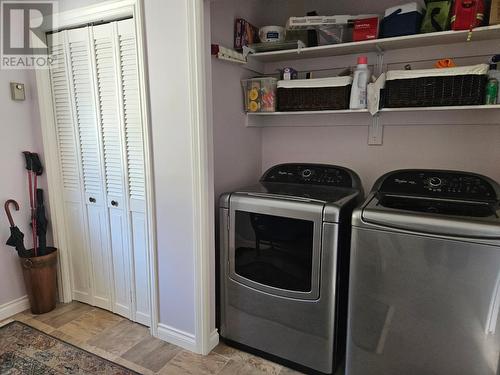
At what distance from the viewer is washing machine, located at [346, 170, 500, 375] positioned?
1298mm

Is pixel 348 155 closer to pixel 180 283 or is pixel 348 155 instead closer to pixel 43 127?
pixel 180 283

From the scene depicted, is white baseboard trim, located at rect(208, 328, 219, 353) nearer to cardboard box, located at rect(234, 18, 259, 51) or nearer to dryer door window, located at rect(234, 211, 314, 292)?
dryer door window, located at rect(234, 211, 314, 292)

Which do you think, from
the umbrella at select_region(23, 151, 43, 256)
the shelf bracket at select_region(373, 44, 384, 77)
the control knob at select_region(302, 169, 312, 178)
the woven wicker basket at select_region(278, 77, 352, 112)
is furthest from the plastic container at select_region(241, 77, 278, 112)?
the umbrella at select_region(23, 151, 43, 256)

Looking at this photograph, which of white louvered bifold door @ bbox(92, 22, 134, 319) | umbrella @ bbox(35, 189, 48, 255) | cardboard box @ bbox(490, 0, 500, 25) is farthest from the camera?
umbrella @ bbox(35, 189, 48, 255)

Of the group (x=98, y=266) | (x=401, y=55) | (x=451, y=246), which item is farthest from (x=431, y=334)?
(x=98, y=266)

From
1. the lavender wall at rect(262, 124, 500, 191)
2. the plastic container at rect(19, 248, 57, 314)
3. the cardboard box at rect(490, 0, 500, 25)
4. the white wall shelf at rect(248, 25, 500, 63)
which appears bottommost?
the plastic container at rect(19, 248, 57, 314)

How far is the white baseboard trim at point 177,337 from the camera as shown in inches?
78.3

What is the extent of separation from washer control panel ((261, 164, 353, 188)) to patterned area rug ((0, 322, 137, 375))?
4.85ft

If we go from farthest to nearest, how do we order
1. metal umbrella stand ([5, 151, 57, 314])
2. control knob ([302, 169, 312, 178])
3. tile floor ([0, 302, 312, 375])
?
metal umbrella stand ([5, 151, 57, 314]), control knob ([302, 169, 312, 178]), tile floor ([0, 302, 312, 375])

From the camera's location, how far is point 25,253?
2314 millimetres

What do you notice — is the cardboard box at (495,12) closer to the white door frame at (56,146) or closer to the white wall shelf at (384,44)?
the white wall shelf at (384,44)

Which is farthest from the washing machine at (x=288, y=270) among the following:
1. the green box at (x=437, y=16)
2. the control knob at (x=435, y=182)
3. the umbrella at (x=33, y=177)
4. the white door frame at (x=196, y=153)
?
the umbrella at (x=33, y=177)

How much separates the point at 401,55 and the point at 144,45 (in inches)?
60.3

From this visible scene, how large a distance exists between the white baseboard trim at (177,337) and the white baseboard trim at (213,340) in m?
0.09
